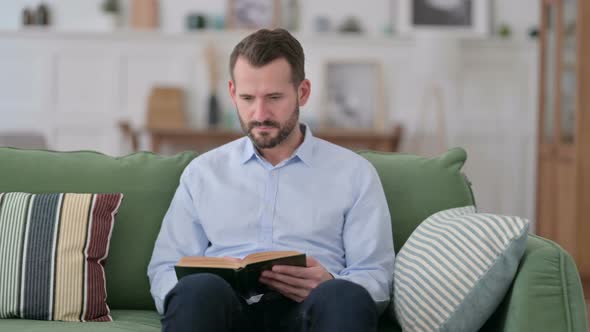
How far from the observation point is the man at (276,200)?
1.86m

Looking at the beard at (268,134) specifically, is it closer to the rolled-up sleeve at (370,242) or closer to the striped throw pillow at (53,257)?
the rolled-up sleeve at (370,242)

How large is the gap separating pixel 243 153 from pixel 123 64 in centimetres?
386

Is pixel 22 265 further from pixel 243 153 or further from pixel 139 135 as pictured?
pixel 139 135

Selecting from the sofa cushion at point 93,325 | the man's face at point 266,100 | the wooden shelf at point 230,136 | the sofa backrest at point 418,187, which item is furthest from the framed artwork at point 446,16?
the sofa cushion at point 93,325

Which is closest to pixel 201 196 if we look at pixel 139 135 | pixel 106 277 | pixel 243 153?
pixel 243 153

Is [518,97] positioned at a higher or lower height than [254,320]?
higher

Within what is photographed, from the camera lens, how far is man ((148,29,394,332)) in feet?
6.10

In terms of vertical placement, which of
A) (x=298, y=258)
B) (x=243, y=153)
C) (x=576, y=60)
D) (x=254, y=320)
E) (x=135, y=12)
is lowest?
(x=254, y=320)

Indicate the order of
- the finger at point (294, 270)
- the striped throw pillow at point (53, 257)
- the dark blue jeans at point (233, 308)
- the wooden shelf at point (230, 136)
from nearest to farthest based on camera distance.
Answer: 1. the dark blue jeans at point (233, 308)
2. the finger at point (294, 270)
3. the striped throw pillow at point (53, 257)
4. the wooden shelf at point (230, 136)

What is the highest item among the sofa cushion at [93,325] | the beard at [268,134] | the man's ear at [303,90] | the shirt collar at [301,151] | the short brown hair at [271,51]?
the short brown hair at [271,51]

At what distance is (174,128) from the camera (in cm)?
541

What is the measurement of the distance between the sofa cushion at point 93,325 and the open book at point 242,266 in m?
0.24

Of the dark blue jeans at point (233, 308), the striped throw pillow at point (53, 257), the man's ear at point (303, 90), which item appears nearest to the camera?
the dark blue jeans at point (233, 308)

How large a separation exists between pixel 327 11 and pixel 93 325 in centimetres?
428
